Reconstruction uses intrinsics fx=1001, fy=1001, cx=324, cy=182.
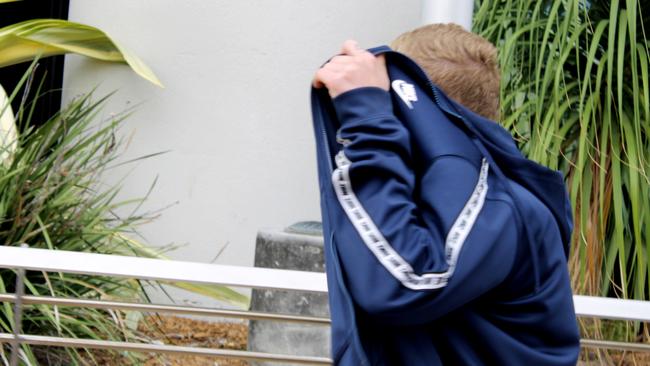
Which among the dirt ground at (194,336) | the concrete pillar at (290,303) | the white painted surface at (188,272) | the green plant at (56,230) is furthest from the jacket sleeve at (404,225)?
the dirt ground at (194,336)

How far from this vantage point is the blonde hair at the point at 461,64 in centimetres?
161

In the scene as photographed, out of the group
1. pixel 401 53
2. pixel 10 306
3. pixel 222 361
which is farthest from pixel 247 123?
pixel 401 53

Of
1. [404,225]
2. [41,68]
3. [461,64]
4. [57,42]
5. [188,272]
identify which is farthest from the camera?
[41,68]

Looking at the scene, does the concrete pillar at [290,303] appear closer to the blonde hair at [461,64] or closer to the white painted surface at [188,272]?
the white painted surface at [188,272]

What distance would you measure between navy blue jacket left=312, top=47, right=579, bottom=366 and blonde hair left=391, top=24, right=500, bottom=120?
7cm

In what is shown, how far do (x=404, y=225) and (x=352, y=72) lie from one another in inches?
10.3

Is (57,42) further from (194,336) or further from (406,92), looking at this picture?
(406,92)

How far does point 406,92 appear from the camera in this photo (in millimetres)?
1524

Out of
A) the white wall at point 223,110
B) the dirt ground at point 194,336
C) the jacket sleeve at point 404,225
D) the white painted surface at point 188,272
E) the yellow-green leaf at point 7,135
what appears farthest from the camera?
the white wall at point 223,110

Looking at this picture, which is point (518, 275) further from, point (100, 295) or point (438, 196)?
point (100, 295)

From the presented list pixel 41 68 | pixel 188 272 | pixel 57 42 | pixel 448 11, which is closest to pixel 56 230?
pixel 57 42

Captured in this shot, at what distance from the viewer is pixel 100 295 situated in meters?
4.20

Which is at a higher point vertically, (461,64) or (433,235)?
(461,64)

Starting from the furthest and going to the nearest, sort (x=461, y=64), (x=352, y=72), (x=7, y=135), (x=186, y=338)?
1. (x=186, y=338)
2. (x=7, y=135)
3. (x=461, y=64)
4. (x=352, y=72)
